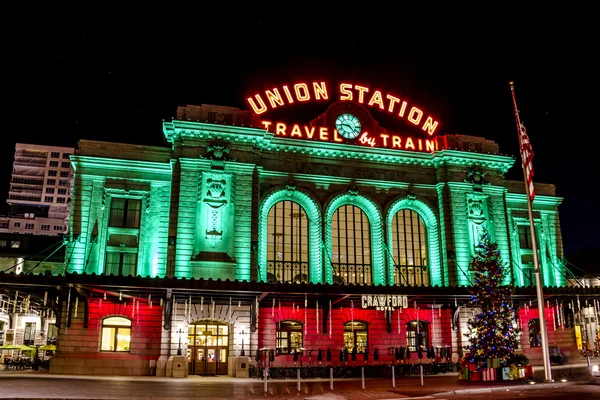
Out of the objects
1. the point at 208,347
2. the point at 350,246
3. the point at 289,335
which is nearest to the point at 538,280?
the point at 289,335

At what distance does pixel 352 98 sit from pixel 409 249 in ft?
45.4

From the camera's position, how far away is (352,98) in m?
44.4

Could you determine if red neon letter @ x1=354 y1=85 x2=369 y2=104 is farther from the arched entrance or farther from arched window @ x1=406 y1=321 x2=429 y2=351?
the arched entrance

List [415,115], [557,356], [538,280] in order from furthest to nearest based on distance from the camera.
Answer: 1. [415,115]
2. [557,356]
3. [538,280]

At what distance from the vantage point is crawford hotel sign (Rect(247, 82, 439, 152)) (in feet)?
135

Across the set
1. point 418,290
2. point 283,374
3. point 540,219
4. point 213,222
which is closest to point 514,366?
point 418,290

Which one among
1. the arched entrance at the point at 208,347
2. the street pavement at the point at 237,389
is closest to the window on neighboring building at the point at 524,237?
the street pavement at the point at 237,389

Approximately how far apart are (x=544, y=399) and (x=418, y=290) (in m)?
15.6

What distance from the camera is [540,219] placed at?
156 feet

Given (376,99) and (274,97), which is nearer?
(274,97)

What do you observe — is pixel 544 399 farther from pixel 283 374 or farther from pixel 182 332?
pixel 182 332

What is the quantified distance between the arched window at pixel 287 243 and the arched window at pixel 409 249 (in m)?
7.62

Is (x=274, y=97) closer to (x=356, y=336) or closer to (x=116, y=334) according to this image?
(x=356, y=336)

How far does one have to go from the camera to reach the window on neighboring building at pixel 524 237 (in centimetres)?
4581
